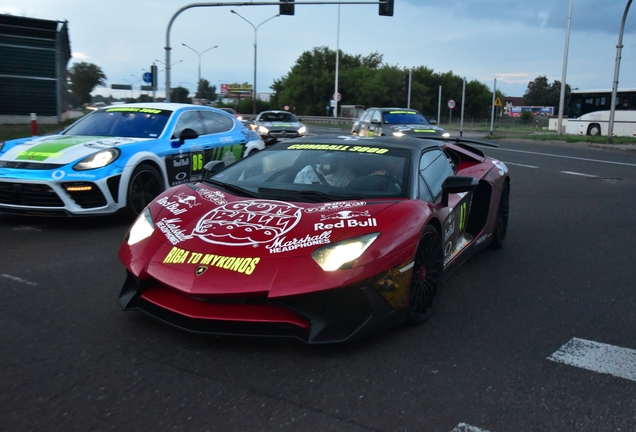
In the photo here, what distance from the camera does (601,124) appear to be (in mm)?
35250

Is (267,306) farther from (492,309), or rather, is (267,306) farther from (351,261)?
(492,309)

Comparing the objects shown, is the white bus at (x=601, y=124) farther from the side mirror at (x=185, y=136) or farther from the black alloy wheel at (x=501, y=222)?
the side mirror at (x=185, y=136)

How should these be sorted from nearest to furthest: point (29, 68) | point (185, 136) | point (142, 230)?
point (142, 230) → point (185, 136) → point (29, 68)

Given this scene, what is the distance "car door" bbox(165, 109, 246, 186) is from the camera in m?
7.92

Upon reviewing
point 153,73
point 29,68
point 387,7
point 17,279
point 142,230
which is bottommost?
point 17,279

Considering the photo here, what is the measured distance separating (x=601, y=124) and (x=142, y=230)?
35992 millimetres

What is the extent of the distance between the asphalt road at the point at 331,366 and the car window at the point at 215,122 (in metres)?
3.80

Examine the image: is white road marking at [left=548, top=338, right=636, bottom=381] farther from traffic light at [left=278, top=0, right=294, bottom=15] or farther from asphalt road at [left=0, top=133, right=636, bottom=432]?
traffic light at [left=278, top=0, right=294, bottom=15]

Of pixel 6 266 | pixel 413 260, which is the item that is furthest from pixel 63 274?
Answer: pixel 413 260

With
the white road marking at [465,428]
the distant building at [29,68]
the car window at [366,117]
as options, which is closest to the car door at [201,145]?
the white road marking at [465,428]

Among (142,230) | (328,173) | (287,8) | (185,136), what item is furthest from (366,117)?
(142,230)

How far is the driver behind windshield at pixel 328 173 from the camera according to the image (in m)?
4.43

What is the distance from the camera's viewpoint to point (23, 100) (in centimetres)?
2689

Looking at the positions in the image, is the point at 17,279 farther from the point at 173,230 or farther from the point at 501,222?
the point at 501,222
